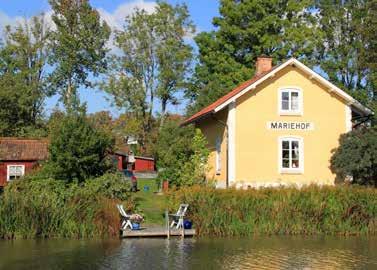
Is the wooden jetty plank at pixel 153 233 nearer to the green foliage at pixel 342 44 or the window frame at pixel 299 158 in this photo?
the window frame at pixel 299 158

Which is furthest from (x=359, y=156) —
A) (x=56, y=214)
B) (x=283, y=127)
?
(x=56, y=214)

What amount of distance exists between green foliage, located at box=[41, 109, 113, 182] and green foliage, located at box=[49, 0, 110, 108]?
3273cm

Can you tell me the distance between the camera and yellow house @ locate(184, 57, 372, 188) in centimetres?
3003

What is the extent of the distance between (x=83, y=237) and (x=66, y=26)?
134ft

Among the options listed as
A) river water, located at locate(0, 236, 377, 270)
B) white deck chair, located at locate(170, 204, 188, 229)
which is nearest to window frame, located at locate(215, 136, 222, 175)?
white deck chair, located at locate(170, 204, 188, 229)

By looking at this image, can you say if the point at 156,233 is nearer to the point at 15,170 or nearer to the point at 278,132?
the point at 278,132

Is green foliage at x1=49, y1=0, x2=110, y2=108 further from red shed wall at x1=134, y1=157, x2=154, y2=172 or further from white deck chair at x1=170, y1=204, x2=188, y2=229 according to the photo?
white deck chair at x1=170, y1=204, x2=188, y2=229

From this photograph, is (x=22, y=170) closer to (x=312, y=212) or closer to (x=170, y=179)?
(x=170, y=179)

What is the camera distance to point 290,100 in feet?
101

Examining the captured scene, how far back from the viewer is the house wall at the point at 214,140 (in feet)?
103

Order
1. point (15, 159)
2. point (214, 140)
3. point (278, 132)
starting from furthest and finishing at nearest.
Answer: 1. point (15, 159)
2. point (214, 140)
3. point (278, 132)

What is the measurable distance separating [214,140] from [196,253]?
17.3m

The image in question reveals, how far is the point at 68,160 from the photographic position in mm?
22688

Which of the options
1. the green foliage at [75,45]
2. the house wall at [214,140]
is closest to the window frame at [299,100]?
the house wall at [214,140]
